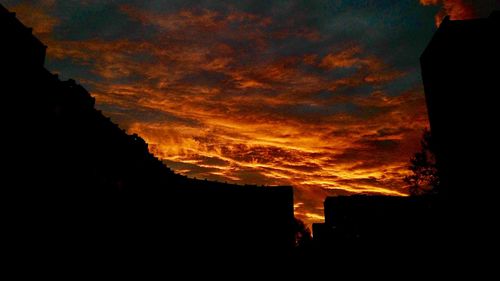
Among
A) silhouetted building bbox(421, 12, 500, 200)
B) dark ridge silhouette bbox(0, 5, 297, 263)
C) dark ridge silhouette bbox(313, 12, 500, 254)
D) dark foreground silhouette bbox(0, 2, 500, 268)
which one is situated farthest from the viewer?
silhouetted building bbox(421, 12, 500, 200)

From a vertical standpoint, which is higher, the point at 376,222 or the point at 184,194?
the point at 184,194

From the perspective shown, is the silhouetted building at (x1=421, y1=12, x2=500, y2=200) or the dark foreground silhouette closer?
the dark foreground silhouette

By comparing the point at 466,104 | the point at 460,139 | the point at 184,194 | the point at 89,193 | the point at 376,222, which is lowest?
the point at 376,222

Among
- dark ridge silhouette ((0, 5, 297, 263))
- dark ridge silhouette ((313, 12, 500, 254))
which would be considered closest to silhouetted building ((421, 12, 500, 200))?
dark ridge silhouette ((313, 12, 500, 254))

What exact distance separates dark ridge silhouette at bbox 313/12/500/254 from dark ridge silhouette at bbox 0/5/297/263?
843 cm

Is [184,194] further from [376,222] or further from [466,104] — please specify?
[466,104]

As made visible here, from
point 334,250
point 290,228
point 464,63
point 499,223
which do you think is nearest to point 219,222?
point 290,228

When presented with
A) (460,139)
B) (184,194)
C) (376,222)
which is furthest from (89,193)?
(460,139)

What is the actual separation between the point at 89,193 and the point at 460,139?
15654mm

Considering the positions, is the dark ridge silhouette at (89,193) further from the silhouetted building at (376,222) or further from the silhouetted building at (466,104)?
the silhouetted building at (466,104)

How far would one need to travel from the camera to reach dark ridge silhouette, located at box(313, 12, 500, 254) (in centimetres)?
1338

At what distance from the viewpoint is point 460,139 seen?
14.8 metres

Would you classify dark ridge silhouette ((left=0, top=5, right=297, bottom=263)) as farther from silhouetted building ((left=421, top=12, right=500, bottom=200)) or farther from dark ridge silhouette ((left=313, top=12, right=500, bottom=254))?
silhouetted building ((left=421, top=12, right=500, bottom=200))

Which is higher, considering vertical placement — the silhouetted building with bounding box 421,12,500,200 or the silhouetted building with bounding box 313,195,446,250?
the silhouetted building with bounding box 421,12,500,200
